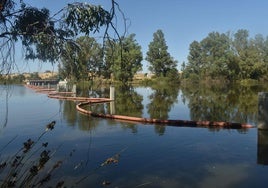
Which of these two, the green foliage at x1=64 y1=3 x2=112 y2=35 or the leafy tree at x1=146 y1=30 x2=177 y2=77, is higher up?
the leafy tree at x1=146 y1=30 x2=177 y2=77

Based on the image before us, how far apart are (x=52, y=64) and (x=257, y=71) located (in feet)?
190

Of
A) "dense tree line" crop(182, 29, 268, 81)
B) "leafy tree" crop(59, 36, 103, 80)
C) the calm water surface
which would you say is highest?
"dense tree line" crop(182, 29, 268, 81)

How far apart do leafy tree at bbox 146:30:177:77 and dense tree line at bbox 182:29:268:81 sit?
418 centimetres

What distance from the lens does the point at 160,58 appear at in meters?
67.2

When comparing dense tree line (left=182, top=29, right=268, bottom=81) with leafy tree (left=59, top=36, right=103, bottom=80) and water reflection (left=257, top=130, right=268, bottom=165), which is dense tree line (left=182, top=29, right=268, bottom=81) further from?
leafy tree (left=59, top=36, right=103, bottom=80)

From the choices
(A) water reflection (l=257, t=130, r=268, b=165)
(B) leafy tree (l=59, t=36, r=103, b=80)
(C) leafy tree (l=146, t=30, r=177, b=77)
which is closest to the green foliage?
(B) leafy tree (l=59, t=36, r=103, b=80)

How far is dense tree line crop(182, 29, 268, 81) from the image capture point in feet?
189

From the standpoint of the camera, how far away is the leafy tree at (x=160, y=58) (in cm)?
6688

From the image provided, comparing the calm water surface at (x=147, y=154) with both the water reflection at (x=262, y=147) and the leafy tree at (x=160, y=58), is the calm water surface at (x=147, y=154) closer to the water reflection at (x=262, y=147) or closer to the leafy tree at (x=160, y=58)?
the water reflection at (x=262, y=147)

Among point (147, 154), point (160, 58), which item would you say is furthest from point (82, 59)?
point (160, 58)

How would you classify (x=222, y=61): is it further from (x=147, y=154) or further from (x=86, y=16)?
(x=86, y=16)

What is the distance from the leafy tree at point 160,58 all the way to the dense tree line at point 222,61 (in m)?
4.18

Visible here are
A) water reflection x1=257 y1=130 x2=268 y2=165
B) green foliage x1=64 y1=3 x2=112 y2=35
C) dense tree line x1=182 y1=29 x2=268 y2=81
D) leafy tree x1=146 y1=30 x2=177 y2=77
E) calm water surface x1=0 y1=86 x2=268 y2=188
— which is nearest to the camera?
green foliage x1=64 y1=3 x2=112 y2=35

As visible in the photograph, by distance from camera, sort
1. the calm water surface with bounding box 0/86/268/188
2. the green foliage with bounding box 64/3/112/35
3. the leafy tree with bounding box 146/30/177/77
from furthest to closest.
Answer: the leafy tree with bounding box 146/30/177/77 < the calm water surface with bounding box 0/86/268/188 < the green foliage with bounding box 64/3/112/35
